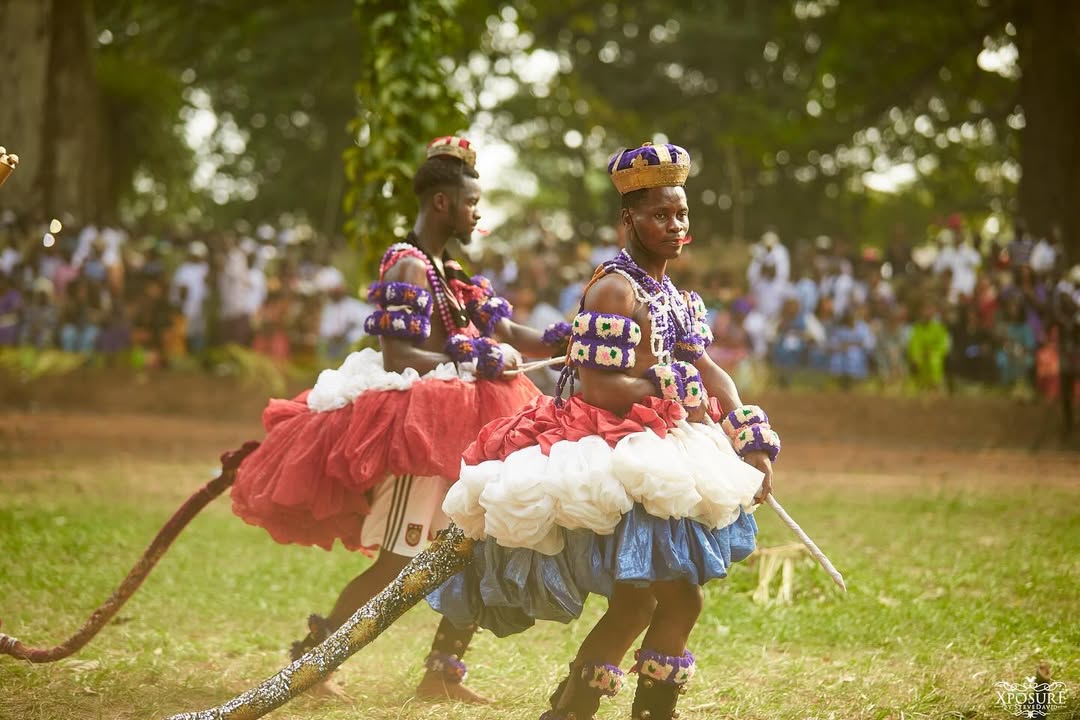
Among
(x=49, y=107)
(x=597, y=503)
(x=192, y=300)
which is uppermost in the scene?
(x=49, y=107)

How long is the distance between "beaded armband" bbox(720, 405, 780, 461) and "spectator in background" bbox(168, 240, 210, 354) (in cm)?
1786

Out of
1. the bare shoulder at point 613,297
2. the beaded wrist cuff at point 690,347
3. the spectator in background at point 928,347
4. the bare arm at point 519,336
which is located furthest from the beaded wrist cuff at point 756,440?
the spectator in background at point 928,347

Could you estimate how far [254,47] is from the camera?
3030 centimetres

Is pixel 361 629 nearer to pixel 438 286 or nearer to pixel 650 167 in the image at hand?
pixel 438 286

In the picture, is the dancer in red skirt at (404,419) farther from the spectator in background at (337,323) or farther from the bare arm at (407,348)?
the spectator in background at (337,323)

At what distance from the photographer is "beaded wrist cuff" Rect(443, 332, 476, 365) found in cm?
529

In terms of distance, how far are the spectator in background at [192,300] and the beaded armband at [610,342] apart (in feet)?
58.3

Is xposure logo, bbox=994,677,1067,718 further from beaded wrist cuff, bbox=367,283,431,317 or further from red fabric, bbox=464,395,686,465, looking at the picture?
beaded wrist cuff, bbox=367,283,431,317

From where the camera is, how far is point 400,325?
17.2 feet

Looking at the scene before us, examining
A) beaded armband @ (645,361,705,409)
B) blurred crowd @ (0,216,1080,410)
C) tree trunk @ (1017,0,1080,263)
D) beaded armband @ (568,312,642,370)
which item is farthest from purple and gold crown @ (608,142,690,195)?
tree trunk @ (1017,0,1080,263)

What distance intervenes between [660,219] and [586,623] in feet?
10.7

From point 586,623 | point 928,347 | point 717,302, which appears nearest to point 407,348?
point 586,623

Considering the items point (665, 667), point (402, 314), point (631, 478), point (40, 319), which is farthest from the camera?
point (40, 319)

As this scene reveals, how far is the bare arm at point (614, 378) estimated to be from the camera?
416 centimetres
